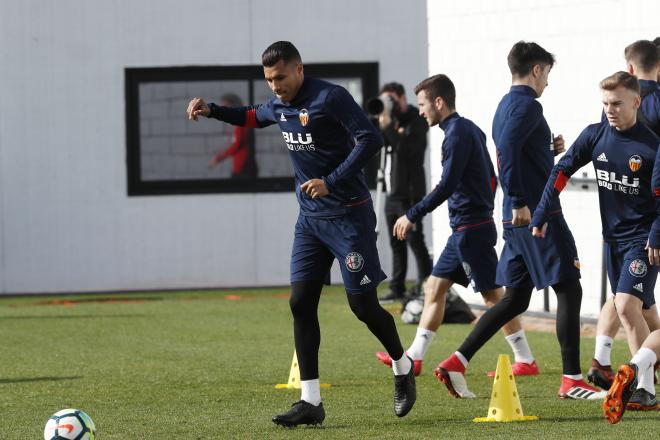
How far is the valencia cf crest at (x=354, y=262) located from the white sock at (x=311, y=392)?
0.61 metres

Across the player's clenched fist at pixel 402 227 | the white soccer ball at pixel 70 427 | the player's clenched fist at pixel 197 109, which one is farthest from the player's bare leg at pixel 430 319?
the white soccer ball at pixel 70 427

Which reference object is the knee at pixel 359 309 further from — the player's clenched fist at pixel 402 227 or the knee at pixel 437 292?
the knee at pixel 437 292

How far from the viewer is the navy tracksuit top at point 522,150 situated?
25.3ft

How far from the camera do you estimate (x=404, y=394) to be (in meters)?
7.22

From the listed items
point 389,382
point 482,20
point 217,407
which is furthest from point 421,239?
point 217,407

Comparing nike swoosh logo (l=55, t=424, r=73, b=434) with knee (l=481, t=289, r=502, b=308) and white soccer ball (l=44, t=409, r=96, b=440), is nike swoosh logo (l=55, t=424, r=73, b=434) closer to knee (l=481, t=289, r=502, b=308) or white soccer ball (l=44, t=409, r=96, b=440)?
white soccer ball (l=44, t=409, r=96, b=440)

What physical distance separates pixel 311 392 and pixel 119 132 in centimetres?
1059

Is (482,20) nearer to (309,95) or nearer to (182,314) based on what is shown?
(182,314)

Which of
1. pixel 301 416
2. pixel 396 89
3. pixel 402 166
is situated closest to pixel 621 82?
pixel 301 416

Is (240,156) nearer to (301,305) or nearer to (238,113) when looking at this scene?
(238,113)

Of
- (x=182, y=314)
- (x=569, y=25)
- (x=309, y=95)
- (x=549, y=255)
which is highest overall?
(x=569, y=25)

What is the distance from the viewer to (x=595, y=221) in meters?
12.4

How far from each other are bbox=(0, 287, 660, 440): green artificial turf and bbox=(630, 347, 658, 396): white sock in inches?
7.4

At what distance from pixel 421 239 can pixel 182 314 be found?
2578 mm
